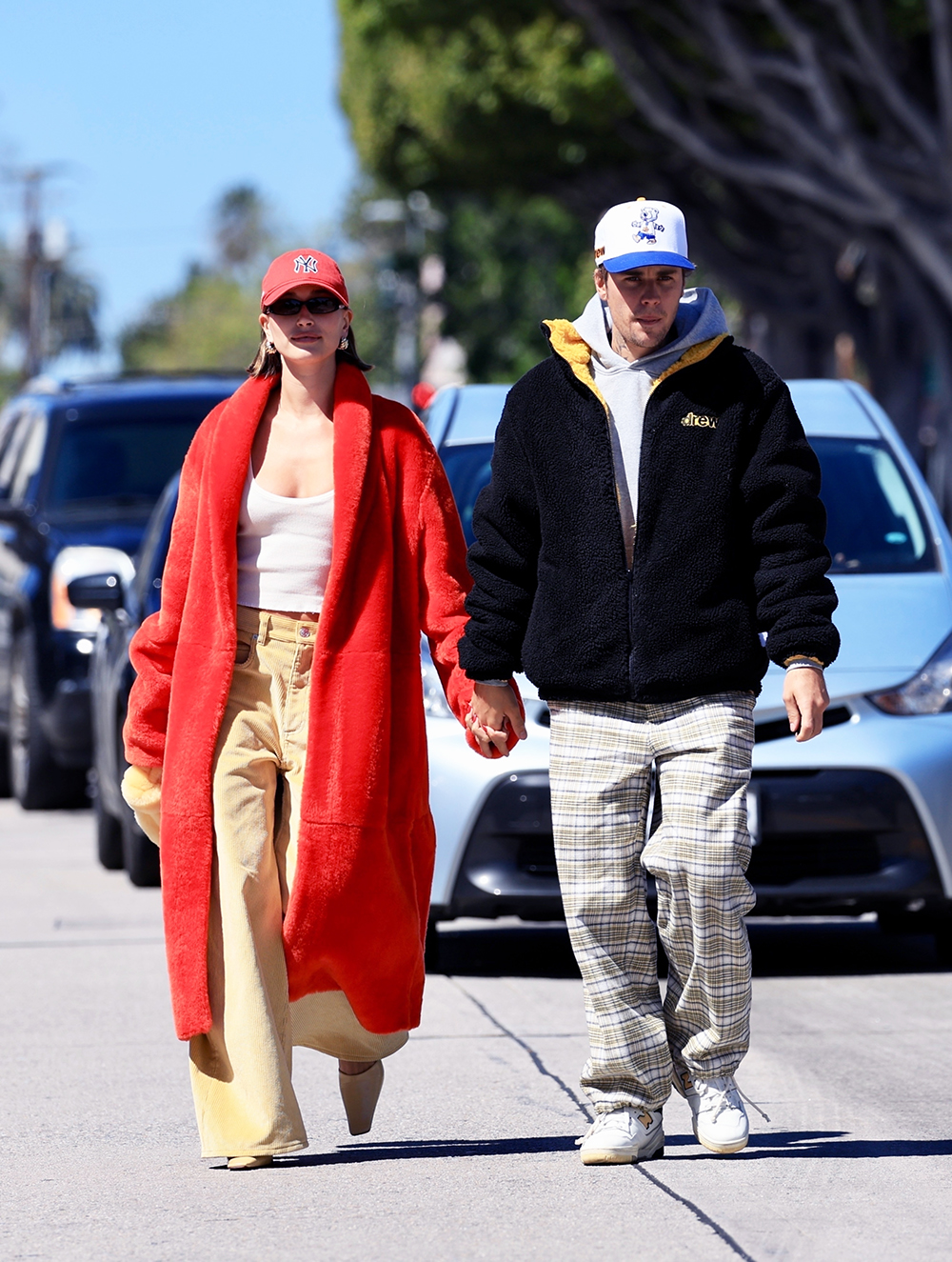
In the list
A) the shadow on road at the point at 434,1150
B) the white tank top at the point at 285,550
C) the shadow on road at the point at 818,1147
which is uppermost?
the white tank top at the point at 285,550

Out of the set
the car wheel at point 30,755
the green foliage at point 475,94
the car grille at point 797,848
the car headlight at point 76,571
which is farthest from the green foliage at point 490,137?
the car grille at point 797,848

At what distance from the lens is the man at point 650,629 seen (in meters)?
5.05

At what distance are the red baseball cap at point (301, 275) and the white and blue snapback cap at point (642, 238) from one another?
0.55 metres

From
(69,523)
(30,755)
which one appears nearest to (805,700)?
(69,523)

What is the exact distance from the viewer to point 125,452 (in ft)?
41.9

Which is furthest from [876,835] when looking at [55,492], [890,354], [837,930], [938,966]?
[890,354]

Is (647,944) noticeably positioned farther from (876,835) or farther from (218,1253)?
(876,835)

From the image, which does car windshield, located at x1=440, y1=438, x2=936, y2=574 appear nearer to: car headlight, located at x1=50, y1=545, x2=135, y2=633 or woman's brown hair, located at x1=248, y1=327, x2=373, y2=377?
woman's brown hair, located at x1=248, y1=327, x2=373, y2=377

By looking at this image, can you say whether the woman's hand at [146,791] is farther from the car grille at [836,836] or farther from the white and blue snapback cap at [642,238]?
the car grille at [836,836]

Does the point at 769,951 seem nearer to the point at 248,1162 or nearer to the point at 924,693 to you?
the point at 924,693

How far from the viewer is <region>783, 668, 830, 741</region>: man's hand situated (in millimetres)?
4973

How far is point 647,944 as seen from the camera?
516 centimetres

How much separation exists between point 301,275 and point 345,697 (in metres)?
→ 0.87

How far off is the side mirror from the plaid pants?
5.43 metres
